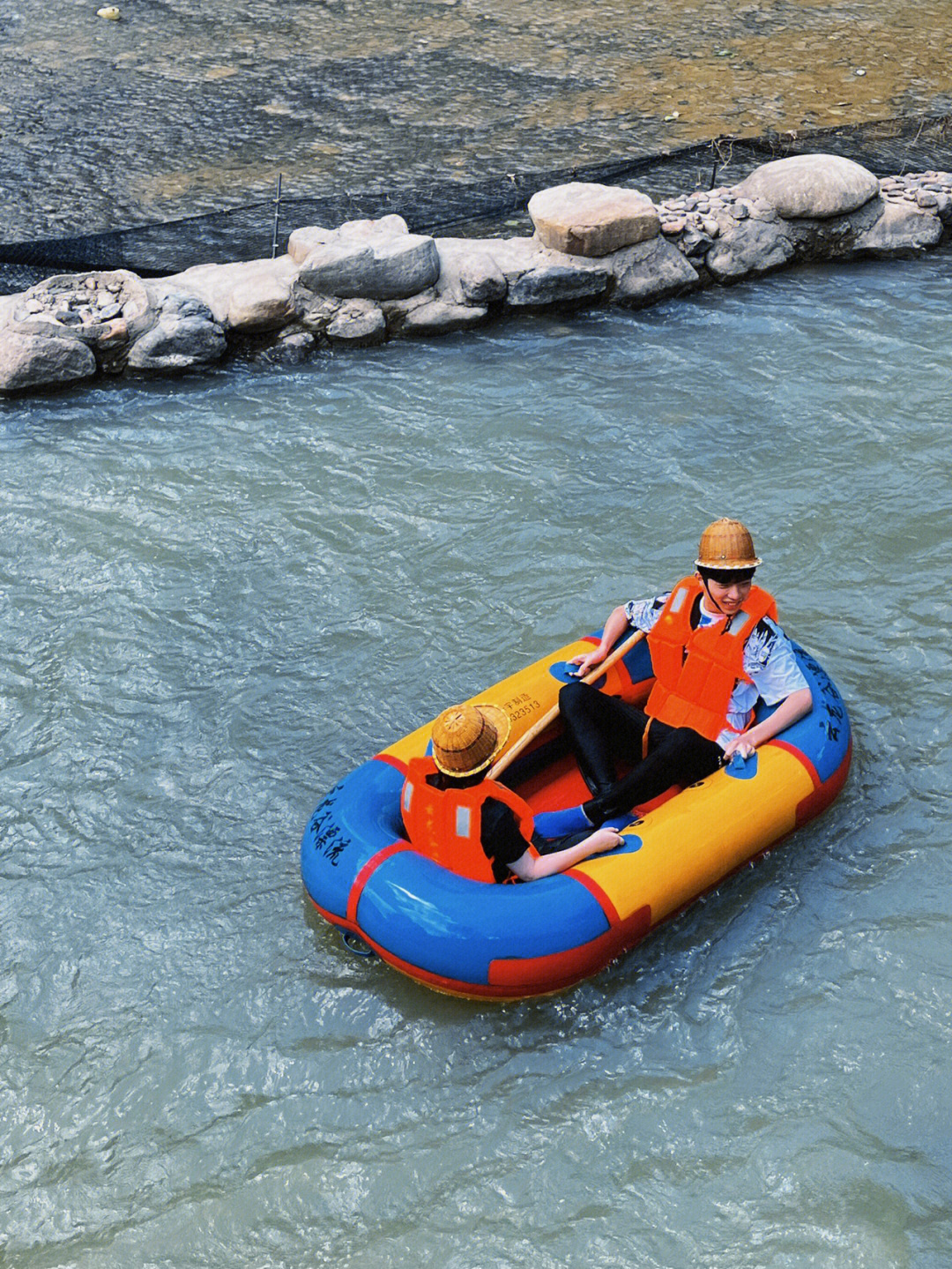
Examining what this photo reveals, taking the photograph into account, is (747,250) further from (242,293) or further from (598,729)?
(598,729)

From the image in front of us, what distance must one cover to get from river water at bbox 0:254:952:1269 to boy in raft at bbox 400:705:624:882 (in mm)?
402

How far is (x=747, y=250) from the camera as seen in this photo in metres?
8.02

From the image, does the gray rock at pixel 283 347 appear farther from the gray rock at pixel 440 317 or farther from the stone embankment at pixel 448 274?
the gray rock at pixel 440 317

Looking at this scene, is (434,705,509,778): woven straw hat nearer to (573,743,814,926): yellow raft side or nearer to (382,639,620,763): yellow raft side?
(573,743,814,926): yellow raft side

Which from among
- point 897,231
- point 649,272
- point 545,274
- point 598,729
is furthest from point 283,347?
point 897,231

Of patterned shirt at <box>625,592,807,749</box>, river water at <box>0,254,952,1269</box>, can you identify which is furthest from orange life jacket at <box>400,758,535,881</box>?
patterned shirt at <box>625,592,807,749</box>

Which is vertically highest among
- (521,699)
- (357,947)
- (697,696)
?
(697,696)

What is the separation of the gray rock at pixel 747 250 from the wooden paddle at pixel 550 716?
4.27 metres

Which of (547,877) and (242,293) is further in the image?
(242,293)

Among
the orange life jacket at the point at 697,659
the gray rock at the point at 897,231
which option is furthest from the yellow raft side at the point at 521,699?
the gray rock at the point at 897,231

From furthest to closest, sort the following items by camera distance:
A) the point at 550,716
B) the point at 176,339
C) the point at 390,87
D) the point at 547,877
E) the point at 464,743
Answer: the point at 390,87 → the point at 176,339 → the point at 550,716 → the point at 547,877 → the point at 464,743

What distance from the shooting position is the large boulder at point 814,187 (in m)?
8.05

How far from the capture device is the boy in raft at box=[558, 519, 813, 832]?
4098mm

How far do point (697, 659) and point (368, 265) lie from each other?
4056mm
